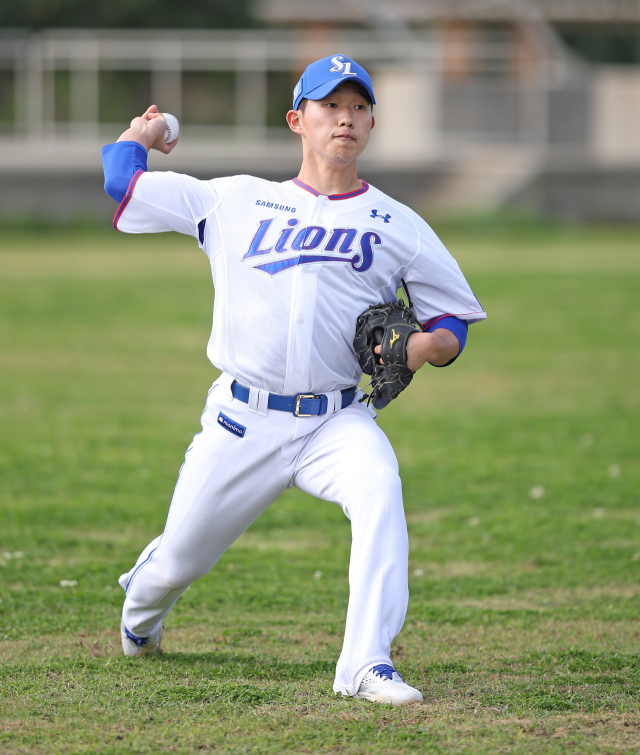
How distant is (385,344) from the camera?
13.3ft

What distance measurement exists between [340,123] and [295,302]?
2.32ft

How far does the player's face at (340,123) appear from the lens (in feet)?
13.6

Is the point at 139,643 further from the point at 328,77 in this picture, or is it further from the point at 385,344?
the point at 328,77

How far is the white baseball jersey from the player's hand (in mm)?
193

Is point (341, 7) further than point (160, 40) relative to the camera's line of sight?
Yes

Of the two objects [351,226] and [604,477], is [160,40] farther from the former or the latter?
[351,226]

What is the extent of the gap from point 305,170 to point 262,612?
229 centimetres

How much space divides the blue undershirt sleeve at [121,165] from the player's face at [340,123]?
68 centimetres

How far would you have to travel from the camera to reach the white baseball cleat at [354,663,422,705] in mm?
3727

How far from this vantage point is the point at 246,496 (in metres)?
4.19

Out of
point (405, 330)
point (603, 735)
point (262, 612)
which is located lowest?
point (262, 612)

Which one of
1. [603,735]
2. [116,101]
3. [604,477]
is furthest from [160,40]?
[603,735]

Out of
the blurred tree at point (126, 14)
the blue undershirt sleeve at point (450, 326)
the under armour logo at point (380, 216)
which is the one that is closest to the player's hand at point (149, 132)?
the under armour logo at point (380, 216)

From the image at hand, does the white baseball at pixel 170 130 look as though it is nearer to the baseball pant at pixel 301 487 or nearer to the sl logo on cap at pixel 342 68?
the sl logo on cap at pixel 342 68
